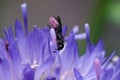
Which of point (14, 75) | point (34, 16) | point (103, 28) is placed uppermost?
point (14, 75)

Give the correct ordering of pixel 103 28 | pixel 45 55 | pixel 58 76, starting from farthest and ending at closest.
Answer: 1. pixel 103 28
2. pixel 45 55
3. pixel 58 76

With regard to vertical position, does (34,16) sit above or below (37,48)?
below

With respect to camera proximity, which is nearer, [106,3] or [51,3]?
[106,3]

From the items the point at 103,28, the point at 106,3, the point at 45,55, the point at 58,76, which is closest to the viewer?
the point at 58,76

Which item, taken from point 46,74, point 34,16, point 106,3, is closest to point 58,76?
point 46,74

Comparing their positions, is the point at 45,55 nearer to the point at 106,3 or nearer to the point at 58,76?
the point at 58,76

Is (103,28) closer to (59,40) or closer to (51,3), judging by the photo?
(59,40)

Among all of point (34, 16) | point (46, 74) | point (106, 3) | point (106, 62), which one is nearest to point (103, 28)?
point (106, 3)
